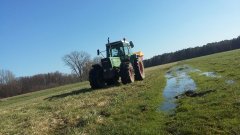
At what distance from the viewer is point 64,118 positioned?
1323 cm

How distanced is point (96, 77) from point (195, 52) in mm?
100060

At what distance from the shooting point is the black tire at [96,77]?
24.6 meters

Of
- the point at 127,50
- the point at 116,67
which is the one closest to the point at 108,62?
the point at 116,67

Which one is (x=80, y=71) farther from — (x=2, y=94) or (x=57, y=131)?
(x=57, y=131)

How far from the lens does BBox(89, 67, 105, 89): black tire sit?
24.6 metres

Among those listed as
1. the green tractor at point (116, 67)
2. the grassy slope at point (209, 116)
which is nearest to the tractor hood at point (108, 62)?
the green tractor at point (116, 67)

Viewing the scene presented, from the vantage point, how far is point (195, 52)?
4729 inches

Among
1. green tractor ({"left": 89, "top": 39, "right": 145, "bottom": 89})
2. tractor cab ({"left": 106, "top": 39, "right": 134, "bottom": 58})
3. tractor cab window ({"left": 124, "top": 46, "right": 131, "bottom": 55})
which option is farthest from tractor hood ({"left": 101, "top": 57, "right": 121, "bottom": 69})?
tractor cab window ({"left": 124, "top": 46, "right": 131, "bottom": 55})

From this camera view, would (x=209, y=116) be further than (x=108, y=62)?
No

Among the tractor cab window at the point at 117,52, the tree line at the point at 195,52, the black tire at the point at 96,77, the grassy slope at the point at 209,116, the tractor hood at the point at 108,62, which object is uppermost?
the tree line at the point at 195,52

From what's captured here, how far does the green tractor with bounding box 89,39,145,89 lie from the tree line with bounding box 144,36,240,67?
91201 mm

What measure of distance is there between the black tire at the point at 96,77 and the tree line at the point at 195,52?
9382cm

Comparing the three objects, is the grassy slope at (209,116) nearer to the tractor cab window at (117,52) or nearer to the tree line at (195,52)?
the tractor cab window at (117,52)

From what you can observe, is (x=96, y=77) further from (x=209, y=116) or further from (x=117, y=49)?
(x=209, y=116)
